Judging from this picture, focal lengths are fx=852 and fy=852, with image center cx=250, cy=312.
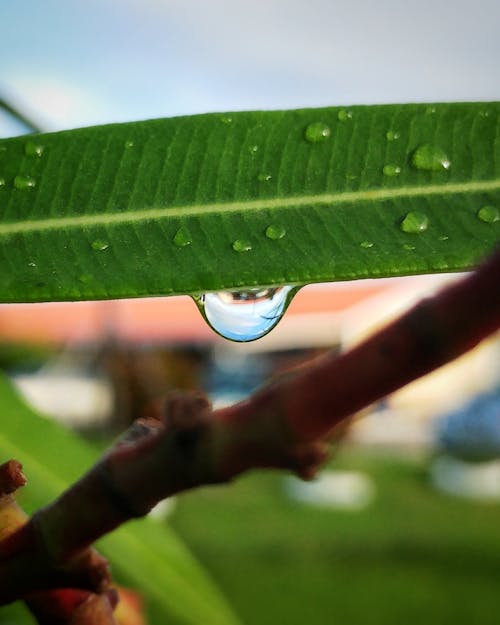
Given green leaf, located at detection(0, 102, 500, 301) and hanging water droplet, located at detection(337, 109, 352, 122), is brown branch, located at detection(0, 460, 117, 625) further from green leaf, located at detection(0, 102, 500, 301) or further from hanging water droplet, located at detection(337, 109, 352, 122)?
hanging water droplet, located at detection(337, 109, 352, 122)

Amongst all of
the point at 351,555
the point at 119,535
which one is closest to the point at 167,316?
the point at 351,555

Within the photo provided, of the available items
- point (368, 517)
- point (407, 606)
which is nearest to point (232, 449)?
point (407, 606)

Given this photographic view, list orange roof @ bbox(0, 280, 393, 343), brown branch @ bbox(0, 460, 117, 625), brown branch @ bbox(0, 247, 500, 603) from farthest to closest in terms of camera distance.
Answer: orange roof @ bbox(0, 280, 393, 343) < brown branch @ bbox(0, 460, 117, 625) < brown branch @ bbox(0, 247, 500, 603)

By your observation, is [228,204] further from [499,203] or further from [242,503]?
[242,503]

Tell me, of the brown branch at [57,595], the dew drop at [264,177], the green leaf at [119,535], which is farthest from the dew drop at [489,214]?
the green leaf at [119,535]

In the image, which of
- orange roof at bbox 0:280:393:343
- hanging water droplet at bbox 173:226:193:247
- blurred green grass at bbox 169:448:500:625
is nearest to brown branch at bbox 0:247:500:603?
hanging water droplet at bbox 173:226:193:247

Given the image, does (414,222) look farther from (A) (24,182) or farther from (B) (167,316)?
(B) (167,316)
